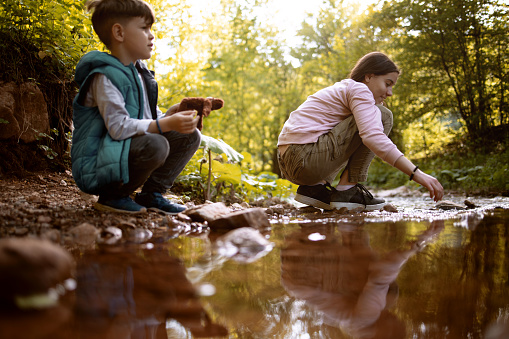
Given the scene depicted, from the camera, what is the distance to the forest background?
311 centimetres

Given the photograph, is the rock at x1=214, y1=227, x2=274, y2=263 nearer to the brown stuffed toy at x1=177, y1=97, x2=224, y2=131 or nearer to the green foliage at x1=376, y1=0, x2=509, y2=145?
the brown stuffed toy at x1=177, y1=97, x2=224, y2=131

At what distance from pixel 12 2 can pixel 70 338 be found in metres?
2.97

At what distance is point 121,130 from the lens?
193 centimetres

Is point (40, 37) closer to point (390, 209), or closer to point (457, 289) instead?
point (390, 209)

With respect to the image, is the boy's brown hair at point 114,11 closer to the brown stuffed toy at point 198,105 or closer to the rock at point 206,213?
the brown stuffed toy at point 198,105

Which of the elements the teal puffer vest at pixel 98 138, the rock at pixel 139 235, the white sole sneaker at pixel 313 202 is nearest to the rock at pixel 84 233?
the rock at pixel 139 235

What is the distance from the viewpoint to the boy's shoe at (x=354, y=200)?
9.11 feet

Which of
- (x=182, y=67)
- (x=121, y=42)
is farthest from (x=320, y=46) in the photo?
(x=121, y=42)

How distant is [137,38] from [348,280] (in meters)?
1.71

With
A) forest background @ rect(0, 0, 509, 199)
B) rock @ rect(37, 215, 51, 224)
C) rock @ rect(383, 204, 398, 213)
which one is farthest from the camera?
forest background @ rect(0, 0, 509, 199)

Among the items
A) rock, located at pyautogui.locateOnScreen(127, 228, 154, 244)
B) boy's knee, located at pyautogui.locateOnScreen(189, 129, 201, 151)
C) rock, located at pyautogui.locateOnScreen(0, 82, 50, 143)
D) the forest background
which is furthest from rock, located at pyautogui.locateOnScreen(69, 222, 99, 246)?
rock, located at pyautogui.locateOnScreen(0, 82, 50, 143)

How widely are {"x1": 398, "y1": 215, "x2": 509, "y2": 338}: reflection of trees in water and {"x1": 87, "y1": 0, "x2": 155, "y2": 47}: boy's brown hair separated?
1.80m

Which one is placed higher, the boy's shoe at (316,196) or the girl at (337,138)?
the girl at (337,138)

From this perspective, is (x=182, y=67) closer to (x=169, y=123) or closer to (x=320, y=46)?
(x=169, y=123)
